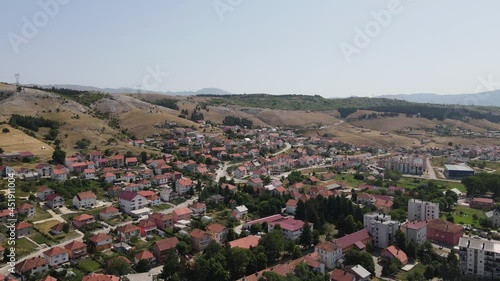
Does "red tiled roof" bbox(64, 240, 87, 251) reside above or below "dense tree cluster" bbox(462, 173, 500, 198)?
above

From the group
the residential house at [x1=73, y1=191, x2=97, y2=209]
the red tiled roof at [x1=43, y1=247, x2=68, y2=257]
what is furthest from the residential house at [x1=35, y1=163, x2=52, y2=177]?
the red tiled roof at [x1=43, y1=247, x2=68, y2=257]

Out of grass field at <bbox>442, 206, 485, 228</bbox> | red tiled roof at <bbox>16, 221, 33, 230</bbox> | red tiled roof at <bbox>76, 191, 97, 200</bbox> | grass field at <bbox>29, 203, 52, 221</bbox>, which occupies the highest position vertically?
red tiled roof at <bbox>76, 191, 97, 200</bbox>

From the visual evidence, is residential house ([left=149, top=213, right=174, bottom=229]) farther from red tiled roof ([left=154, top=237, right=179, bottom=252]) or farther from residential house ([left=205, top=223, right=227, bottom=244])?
red tiled roof ([left=154, top=237, right=179, bottom=252])

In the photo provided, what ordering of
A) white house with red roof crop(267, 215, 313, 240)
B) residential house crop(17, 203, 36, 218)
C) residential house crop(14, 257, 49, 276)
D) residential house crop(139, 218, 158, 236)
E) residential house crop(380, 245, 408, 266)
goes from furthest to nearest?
residential house crop(17, 203, 36, 218), residential house crop(139, 218, 158, 236), white house with red roof crop(267, 215, 313, 240), residential house crop(380, 245, 408, 266), residential house crop(14, 257, 49, 276)

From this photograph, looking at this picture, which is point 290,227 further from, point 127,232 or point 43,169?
point 43,169

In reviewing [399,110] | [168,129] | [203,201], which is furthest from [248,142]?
[399,110]

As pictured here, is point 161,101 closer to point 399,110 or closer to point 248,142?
point 248,142

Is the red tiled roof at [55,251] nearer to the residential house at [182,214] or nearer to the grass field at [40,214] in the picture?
the grass field at [40,214]
